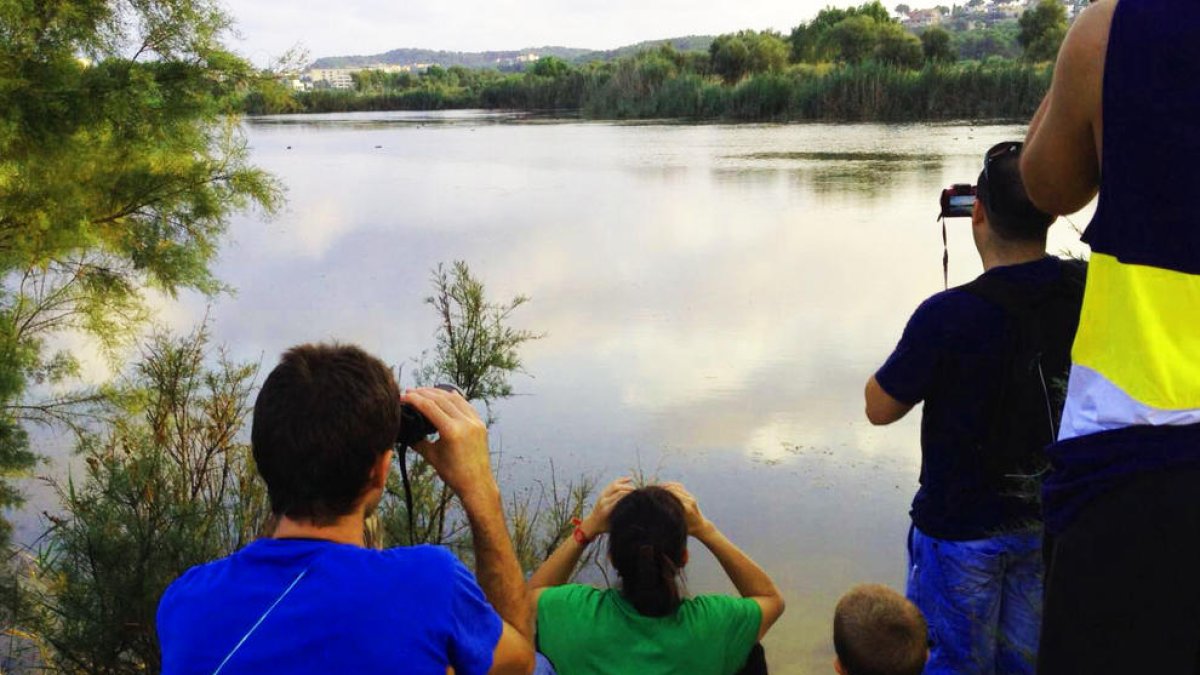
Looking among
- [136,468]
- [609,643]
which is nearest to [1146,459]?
[609,643]

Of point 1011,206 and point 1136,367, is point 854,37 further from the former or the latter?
point 1136,367

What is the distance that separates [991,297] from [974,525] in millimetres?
428

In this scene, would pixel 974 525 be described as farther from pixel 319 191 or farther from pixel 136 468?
pixel 319 191

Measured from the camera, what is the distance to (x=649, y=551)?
5.80 feet

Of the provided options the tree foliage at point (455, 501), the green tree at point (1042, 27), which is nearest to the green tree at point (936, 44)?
the green tree at point (1042, 27)

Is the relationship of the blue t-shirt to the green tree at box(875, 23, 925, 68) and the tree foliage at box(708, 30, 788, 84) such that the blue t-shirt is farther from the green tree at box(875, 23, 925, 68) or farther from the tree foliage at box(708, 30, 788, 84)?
the tree foliage at box(708, 30, 788, 84)

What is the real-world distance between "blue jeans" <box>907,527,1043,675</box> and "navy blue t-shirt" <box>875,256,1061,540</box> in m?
0.03

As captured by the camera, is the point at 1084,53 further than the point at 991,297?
No

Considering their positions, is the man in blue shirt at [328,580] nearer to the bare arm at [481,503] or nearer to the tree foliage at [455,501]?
the bare arm at [481,503]

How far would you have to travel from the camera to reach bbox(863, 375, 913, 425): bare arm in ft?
6.10

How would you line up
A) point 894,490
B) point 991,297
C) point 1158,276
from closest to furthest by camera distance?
point 1158,276
point 991,297
point 894,490

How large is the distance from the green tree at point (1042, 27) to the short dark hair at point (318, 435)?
3256 cm

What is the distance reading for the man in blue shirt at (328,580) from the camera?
1064mm

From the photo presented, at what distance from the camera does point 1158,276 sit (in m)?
0.94
